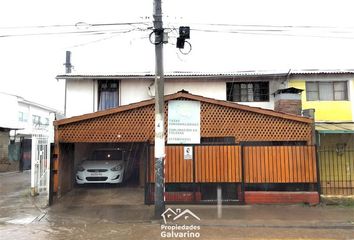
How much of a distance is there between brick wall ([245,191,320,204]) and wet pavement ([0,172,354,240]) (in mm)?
271

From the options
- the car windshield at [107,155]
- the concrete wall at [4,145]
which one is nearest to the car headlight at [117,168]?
the car windshield at [107,155]

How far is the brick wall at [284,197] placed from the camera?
11617mm

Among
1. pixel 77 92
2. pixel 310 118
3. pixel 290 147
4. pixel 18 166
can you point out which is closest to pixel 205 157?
pixel 290 147

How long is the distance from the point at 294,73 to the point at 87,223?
11.1 metres

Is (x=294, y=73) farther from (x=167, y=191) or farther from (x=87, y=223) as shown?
(x=87, y=223)

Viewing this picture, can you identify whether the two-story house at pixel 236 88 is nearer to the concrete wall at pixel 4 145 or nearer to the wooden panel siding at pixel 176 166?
the wooden panel siding at pixel 176 166

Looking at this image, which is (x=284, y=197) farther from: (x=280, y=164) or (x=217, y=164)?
(x=217, y=164)

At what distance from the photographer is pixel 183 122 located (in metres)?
12.4

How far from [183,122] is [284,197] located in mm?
4042

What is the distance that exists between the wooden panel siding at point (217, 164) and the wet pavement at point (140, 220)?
976mm

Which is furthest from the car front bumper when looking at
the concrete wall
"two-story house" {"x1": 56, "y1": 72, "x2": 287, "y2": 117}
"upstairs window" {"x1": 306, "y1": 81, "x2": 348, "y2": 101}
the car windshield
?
the concrete wall

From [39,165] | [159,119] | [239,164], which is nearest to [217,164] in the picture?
[239,164]

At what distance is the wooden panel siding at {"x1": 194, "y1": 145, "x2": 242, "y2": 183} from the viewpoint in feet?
39.2

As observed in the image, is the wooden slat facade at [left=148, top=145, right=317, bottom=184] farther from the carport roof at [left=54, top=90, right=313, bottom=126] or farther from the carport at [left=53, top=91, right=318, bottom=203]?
the carport roof at [left=54, top=90, right=313, bottom=126]
